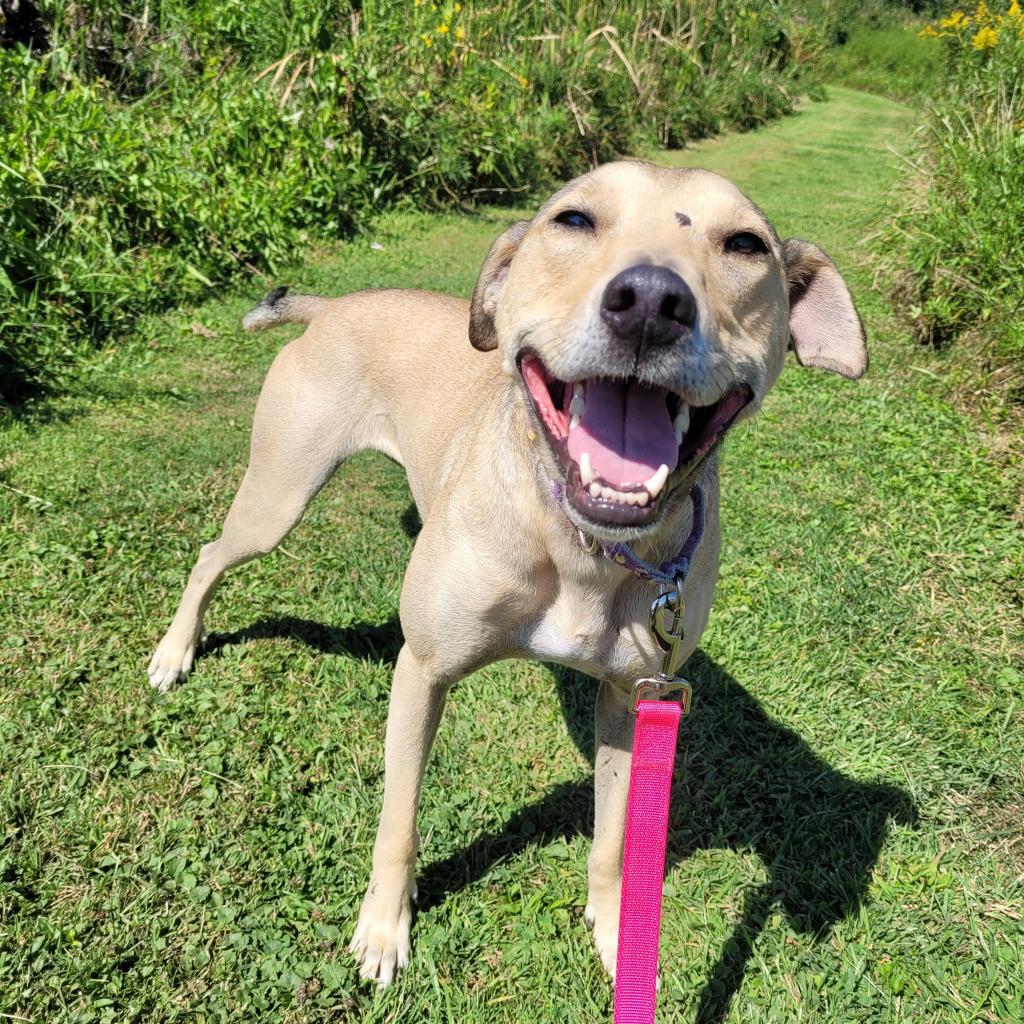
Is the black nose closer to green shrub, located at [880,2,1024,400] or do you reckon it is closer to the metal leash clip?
the metal leash clip

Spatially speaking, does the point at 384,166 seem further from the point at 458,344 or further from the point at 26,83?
the point at 458,344

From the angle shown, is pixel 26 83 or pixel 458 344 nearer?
pixel 458 344

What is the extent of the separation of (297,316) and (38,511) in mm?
1899

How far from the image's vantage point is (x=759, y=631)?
4.23 metres

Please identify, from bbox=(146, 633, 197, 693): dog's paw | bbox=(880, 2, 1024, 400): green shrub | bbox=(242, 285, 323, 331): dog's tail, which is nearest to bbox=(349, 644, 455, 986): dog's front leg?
bbox=(146, 633, 197, 693): dog's paw

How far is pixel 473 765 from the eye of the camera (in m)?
3.50

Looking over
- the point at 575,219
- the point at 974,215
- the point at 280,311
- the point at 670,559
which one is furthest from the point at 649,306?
the point at 974,215

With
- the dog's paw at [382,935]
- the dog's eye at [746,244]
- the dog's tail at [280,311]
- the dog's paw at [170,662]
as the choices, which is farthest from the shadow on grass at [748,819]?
the dog's eye at [746,244]

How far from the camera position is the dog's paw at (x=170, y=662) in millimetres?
3602

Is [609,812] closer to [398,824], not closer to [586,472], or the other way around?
[398,824]

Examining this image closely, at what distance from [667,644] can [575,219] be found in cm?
120

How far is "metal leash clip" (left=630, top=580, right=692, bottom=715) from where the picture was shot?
2.19 metres

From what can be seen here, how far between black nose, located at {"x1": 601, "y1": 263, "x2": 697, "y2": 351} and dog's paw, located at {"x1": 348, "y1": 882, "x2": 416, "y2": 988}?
199 centimetres

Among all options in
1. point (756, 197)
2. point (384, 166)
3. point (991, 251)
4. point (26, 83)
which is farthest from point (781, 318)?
point (756, 197)
